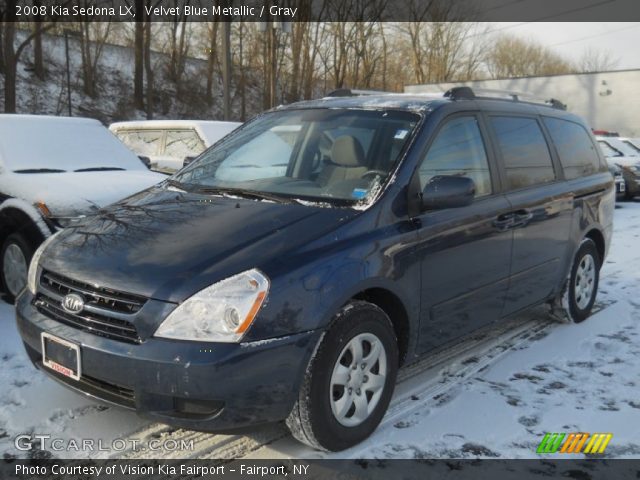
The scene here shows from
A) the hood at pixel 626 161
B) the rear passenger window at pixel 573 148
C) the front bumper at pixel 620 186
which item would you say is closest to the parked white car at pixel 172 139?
the rear passenger window at pixel 573 148

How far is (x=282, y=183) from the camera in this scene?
360cm

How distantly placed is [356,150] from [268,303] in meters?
1.31

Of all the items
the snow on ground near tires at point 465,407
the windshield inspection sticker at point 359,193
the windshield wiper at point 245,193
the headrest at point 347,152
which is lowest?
the snow on ground near tires at point 465,407

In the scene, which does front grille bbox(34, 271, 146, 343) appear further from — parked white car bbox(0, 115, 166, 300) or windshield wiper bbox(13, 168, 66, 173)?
windshield wiper bbox(13, 168, 66, 173)

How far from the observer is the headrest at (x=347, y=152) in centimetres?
352

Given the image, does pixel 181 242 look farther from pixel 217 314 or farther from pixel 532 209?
pixel 532 209

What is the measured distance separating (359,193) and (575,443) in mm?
1702

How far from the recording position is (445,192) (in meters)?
3.30

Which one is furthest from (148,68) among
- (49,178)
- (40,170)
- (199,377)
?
(199,377)

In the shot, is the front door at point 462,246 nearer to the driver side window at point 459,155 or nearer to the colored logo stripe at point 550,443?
the driver side window at point 459,155

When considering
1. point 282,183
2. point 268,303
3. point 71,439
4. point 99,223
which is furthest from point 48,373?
point 282,183

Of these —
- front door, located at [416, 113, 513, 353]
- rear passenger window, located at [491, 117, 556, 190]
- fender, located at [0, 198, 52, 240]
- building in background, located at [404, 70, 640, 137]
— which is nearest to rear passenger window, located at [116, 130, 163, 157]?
fender, located at [0, 198, 52, 240]

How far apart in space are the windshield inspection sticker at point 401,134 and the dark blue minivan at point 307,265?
14mm

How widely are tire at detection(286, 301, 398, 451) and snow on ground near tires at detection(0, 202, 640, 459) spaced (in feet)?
0.41
